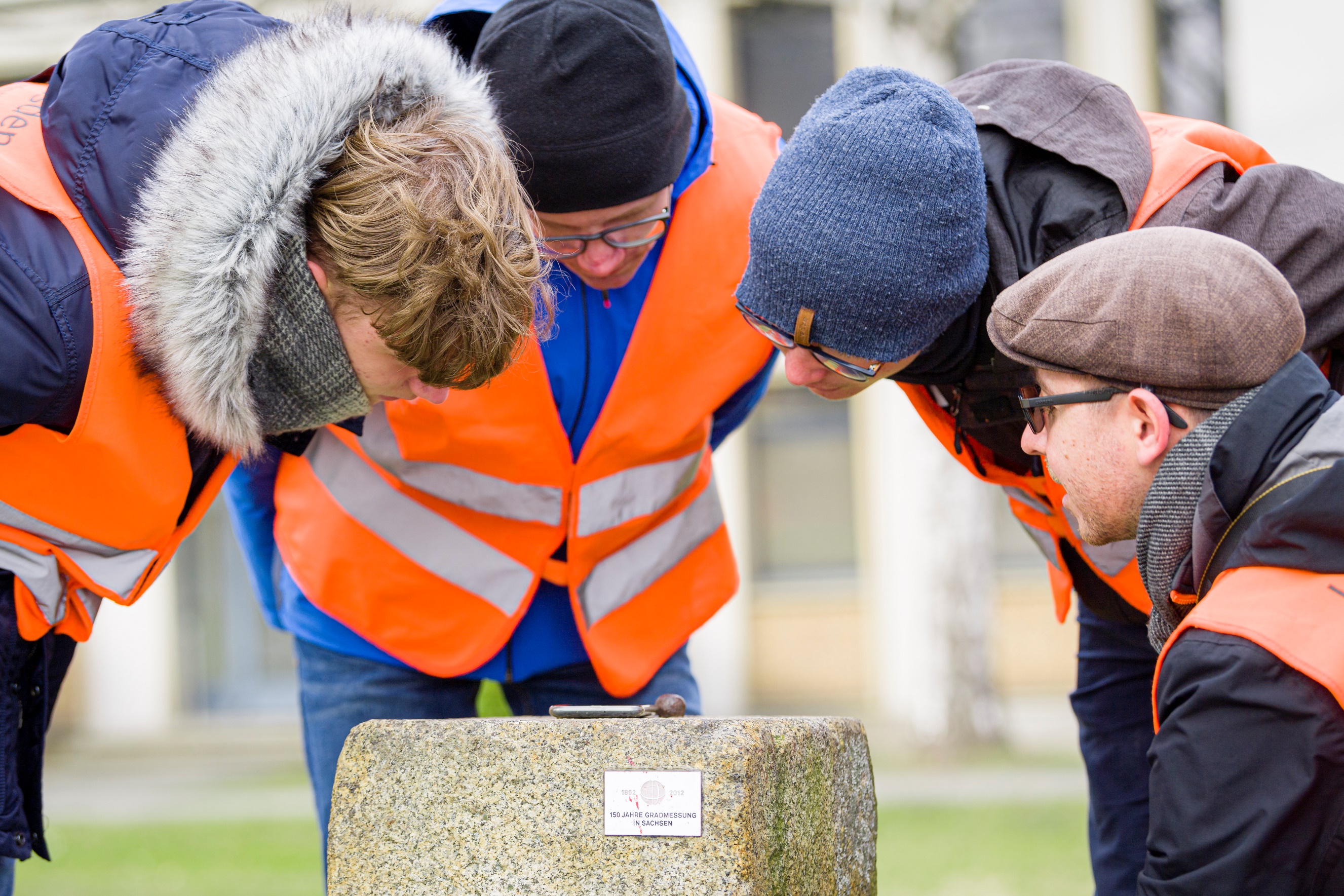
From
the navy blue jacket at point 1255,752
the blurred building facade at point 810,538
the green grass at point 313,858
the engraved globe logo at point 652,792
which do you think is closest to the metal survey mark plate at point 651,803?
the engraved globe logo at point 652,792

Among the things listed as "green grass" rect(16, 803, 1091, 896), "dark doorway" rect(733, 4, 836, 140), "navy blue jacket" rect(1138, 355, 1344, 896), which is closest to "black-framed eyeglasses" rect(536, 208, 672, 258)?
"navy blue jacket" rect(1138, 355, 1344, 896)

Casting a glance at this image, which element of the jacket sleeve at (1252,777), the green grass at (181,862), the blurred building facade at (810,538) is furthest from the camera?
the blurred building facade at (810,538)

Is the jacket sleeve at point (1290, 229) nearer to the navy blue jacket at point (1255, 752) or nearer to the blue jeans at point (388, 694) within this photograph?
the navy blue jacket at point (1255, 752)

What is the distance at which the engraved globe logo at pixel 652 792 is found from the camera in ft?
6.34

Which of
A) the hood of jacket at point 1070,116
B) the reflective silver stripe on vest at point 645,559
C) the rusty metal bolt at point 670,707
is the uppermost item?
the hood of jacket at point 1070,116

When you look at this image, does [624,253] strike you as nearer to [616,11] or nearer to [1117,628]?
[616,11]

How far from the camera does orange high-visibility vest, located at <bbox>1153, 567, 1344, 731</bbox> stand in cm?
154

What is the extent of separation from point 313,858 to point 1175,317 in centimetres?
525

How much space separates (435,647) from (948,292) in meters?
1.17

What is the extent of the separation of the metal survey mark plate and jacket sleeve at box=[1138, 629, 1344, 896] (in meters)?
0.61

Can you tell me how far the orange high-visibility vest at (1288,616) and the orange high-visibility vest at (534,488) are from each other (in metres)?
1.16

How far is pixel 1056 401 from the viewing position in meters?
1.91

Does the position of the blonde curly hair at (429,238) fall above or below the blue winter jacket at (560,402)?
above

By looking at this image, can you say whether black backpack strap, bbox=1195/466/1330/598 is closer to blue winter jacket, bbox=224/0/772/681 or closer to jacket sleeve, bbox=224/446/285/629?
blue winter jacket, bbox=224/0/772/681
